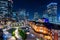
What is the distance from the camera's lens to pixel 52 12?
2.95 meters

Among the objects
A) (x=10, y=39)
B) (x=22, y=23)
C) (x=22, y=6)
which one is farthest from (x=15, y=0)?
(x=10, y=39)

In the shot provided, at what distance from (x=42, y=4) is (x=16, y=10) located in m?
0.48

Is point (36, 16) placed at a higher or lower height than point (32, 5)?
lower

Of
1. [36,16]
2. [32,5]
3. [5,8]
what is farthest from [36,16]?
[5,8]

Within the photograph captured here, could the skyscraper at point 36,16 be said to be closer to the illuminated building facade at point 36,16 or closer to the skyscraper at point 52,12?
the illuminated building facade at point 36,16

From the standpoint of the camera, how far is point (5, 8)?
10.0 feet

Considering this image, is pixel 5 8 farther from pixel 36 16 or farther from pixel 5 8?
pixel 36 16

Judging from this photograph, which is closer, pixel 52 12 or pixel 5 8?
pixel 52 12

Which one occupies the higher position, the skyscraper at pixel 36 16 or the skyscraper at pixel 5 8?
the skyscraper at pixel 5 8

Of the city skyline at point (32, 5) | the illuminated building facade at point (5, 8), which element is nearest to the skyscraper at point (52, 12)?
A: the city skyline at point (32, 5)

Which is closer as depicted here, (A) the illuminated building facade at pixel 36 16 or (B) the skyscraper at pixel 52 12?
(B) the skyscraper at pixel 52 12

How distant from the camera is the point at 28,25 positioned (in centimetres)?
318

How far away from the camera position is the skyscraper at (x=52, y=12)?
2.95m

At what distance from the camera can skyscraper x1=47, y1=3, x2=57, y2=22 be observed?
2.95 m
